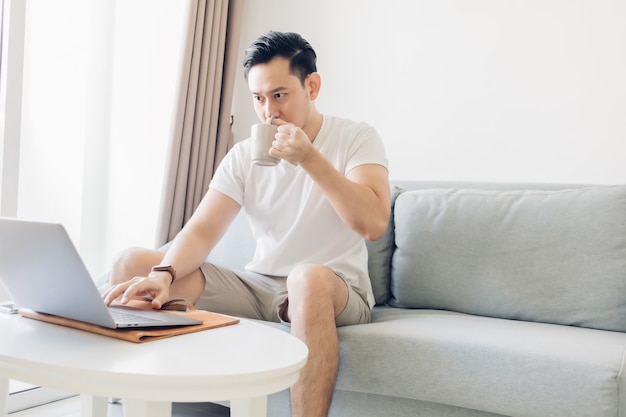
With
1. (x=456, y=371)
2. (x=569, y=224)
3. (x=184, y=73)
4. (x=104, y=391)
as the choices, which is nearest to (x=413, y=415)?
(x=456, y=371)

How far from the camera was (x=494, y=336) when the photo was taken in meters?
1.39

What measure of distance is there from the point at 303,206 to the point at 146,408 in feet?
3.10

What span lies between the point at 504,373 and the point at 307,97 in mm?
932

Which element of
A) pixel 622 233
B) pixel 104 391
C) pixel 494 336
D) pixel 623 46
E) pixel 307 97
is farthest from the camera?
pixel 623 46

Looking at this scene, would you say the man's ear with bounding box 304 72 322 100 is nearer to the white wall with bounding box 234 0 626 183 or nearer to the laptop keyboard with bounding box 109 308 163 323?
the white wall with bounding box 234 0 626 183

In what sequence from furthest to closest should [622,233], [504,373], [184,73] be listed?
1. [184,73]
2. [622,233]
3. [504,373]

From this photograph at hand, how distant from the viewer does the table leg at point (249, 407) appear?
0.93 m

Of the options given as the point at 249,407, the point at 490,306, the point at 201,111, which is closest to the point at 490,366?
the point at 490,306

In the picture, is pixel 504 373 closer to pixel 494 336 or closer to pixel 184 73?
pixel 494 336

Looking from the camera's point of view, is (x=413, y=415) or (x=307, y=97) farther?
(x=307, y=97)

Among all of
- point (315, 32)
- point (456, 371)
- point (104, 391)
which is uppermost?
point (315, 32)

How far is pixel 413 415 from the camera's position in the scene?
4.61ft

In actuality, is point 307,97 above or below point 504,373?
above

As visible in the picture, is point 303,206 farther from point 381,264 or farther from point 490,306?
point 490,306
